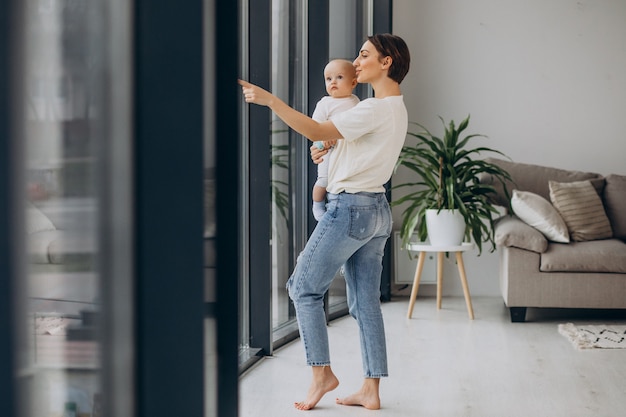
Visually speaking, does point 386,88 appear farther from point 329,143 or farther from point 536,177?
point 536,177

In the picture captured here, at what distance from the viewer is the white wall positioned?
5805 millimetres

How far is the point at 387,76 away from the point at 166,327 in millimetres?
2113

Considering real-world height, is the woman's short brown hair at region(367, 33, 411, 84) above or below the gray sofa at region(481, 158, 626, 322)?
above

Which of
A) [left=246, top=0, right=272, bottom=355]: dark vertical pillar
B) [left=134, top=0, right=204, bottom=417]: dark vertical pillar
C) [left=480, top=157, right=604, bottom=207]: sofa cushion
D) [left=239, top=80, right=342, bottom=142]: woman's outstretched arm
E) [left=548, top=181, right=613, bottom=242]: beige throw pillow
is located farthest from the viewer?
[left=480, top=157, right=604, bottom=207]: sofa cushion

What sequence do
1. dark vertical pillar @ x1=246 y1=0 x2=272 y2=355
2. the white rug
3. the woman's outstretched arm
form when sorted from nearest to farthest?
the woman's outstretched arm
dark vertical pillar @ x1=246 y1=0 x2=272 y2=355
the white rug

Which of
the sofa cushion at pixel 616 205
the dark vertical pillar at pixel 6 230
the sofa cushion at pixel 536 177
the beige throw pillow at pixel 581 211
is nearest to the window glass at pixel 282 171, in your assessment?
the sofa cushion at pixel 536 177

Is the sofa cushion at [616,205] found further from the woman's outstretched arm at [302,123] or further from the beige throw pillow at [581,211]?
the woman's outstretched arm at [302,123]

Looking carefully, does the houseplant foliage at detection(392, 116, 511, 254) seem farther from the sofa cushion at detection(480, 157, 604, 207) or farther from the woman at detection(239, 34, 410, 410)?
the woman at detection(239, 34, 410, 410)

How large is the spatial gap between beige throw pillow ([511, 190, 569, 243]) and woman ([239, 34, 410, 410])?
2162 millimetres

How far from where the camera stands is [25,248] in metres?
0.71

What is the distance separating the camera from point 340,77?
10.3 ft

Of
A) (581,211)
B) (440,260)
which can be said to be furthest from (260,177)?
(581,211)

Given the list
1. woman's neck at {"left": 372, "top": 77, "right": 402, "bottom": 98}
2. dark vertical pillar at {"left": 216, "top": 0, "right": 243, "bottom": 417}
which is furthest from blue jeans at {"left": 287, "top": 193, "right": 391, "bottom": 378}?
dark vertical pillar at {"left": 216, "top": 0, "right": 243, "bottom": 417}

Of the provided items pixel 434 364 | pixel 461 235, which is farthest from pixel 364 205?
pixel 461 235
